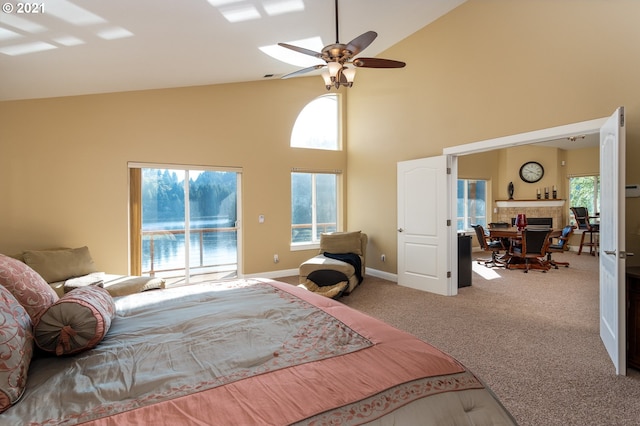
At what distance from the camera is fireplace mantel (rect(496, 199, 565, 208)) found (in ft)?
30.1

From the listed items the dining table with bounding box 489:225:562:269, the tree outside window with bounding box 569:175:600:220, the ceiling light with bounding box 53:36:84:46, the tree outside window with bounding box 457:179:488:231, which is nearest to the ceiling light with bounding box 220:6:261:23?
the ceiling light with bounding box 53:36:84:46

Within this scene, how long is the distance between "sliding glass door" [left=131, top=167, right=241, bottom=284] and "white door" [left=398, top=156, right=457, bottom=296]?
2.82 m

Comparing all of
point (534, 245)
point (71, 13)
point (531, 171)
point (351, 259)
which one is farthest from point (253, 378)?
point (531, 171)

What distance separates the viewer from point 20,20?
243 centimetres

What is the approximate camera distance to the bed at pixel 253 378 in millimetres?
980

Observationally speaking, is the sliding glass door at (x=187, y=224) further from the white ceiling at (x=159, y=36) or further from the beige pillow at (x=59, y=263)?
the white ceiling at (x=159, y=36)

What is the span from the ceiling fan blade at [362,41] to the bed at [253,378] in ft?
7.39

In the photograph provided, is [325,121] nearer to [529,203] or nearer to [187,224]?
[187,224]

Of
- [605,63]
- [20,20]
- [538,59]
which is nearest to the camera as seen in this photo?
[20,20]

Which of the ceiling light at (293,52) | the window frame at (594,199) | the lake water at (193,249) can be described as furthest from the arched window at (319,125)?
the window frame at (594,199)

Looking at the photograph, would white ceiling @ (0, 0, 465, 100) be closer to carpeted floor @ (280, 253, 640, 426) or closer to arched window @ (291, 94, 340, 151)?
arched window @ (291, 94, 340, 151)

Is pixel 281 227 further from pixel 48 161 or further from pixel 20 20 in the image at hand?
pixel 20 20

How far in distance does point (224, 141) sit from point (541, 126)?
4.47m

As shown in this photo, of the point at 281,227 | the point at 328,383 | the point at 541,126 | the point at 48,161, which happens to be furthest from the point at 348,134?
the point at 328,383
